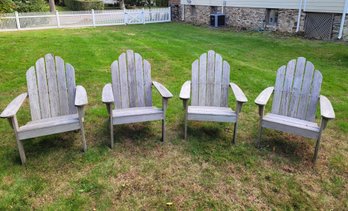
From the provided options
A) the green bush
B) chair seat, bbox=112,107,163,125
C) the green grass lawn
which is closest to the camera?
the green grass lawn

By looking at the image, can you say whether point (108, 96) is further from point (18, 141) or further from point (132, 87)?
point (18, 141)

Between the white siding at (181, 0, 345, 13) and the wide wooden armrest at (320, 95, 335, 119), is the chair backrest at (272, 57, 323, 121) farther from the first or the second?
the white siding at (181, 0, 345, 13)

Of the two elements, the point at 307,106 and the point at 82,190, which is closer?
the point at 82,190

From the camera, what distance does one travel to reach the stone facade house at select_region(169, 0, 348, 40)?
10195mm

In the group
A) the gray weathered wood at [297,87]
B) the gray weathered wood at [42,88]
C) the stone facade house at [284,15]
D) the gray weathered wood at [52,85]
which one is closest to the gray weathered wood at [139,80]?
the gray weathered wood at [52,85]

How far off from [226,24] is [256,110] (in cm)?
1115

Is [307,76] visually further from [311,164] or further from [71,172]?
[71,172]

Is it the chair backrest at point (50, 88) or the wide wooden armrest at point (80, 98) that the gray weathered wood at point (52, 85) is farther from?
the wide wooden armrest at point (80, 98)

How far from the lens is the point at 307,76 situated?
142 inches

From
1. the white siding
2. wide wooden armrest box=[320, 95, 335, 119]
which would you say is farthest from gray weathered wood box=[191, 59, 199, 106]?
the white siding

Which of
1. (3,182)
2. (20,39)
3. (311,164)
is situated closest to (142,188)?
(3,182)

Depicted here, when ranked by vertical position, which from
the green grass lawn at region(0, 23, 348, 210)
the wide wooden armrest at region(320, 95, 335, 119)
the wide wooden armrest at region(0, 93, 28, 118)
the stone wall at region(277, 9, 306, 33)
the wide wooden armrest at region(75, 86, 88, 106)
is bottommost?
the green grass lawn at region(0, 23, 348, 210)

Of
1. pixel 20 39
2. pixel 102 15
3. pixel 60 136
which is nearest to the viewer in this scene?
pixel 60 136

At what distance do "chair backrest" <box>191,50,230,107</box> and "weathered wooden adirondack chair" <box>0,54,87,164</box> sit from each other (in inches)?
56.9
